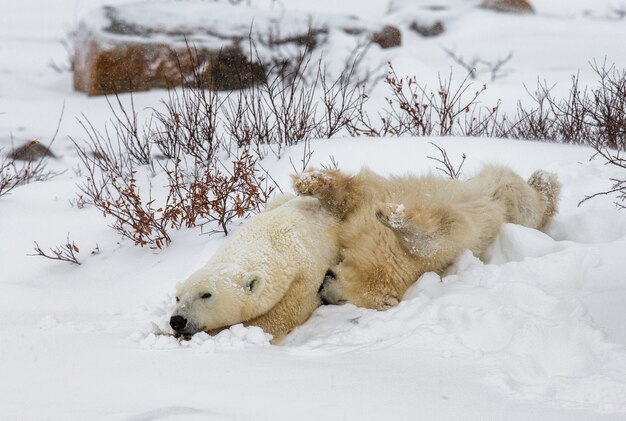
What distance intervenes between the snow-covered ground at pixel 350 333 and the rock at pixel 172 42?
5.37m

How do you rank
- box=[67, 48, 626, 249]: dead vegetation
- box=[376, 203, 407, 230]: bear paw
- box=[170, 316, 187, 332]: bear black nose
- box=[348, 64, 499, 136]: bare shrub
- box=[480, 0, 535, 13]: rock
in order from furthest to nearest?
box=[480, 0, 535, 13]: rock < box=[348, 64, 499, 136]: bare shrub < box=[67, 48, 626, 249]: dead vegetation < box=[376, 203, 407, 230]: bear paw < box=[170, 316, 187, 332]: bear black nose

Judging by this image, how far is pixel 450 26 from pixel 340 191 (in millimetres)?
13305

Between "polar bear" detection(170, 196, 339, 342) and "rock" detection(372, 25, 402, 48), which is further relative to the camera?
"rock" detection(372, 25, 402, 48)

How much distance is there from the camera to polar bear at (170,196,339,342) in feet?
10.3

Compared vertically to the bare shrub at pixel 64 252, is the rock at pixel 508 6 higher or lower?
higher

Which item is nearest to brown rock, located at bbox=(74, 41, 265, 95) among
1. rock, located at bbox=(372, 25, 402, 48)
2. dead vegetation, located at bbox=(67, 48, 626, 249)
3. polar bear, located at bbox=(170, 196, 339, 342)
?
rock, located at bbox=(372, 25, 402, 48)

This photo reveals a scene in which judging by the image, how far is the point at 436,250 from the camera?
3.49 metres

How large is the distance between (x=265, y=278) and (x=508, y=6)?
15208 mm

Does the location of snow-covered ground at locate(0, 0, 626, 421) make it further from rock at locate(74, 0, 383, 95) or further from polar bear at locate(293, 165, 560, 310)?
rock at locate(74, 0, 383, 95)

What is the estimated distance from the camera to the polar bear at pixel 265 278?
3137mm

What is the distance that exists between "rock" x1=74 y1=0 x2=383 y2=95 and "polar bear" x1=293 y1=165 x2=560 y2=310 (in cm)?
677

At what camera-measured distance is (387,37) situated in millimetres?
13016

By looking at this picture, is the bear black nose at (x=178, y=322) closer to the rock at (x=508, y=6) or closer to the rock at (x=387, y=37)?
the rock at (x=387, y=37)

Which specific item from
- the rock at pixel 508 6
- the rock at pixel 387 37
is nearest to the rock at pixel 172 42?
the rock at pixel 387 37
